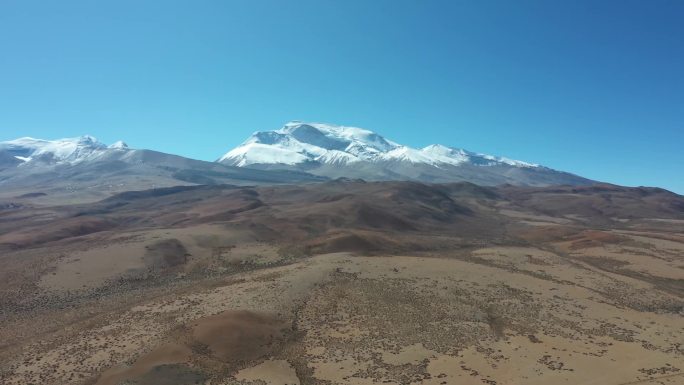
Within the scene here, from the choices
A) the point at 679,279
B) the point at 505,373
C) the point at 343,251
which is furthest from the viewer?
the point at 343,251

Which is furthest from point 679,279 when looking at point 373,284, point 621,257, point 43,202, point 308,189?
point 43,202

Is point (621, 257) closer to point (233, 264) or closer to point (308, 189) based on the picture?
point (233, 264)

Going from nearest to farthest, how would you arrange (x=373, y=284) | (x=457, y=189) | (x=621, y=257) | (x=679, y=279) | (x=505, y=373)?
(x=505, y=373), (x=373, y=284), (x=679, y=279), (x=621, y=257), (x=457, y=189)

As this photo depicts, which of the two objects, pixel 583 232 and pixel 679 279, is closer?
pixel 679 279

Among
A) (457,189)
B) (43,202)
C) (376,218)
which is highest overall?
(457,189)

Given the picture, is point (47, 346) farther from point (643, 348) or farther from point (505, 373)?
point (643, 348)

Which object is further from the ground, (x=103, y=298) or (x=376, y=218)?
(x=376, y=218)
